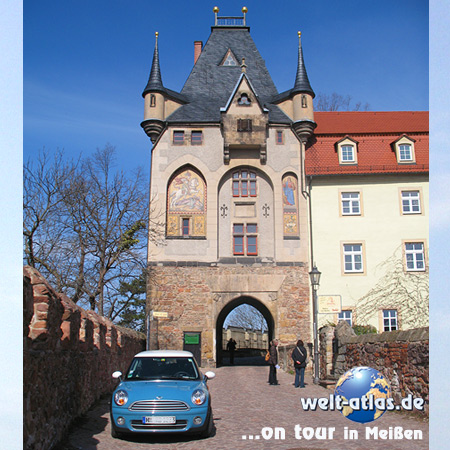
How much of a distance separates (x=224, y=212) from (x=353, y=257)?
6.50 metres

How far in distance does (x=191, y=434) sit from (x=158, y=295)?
18.2m

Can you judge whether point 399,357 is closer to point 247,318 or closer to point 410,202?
point 410,202

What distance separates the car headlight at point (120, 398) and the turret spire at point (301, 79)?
23.4m

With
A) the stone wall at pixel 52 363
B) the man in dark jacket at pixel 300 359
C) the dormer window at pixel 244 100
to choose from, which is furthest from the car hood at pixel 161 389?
the dormer window at pixel 244 100

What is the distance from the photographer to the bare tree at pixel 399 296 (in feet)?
83.4

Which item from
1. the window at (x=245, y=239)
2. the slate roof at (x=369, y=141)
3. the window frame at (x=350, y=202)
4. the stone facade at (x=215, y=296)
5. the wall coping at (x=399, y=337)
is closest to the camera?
the wall coping at (x=399, y=337)

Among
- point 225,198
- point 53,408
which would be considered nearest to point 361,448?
point 53,408

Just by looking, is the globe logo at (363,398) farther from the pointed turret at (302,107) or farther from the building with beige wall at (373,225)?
the pointed turret at (302,107)

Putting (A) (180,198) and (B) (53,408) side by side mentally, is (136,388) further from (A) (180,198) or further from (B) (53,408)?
(A) (180,198)

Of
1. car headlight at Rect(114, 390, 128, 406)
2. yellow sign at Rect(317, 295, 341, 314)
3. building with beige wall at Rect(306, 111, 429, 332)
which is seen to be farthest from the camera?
building with beige wall at Rect(306, 111, 429, 332)

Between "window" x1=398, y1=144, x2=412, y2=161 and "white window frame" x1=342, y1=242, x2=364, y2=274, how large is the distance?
5.05 meters

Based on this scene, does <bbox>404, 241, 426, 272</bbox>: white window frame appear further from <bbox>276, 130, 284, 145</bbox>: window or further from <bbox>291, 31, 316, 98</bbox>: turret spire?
<bbox>291, 31, 316, 98</bbox>: turret spire

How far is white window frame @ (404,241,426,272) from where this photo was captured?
26.2m

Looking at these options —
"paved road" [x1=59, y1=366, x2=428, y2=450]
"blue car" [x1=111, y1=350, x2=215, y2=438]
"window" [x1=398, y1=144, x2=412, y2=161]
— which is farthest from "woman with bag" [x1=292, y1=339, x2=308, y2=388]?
"window" [x1=398, y1=144, x2=412, y2=161]
